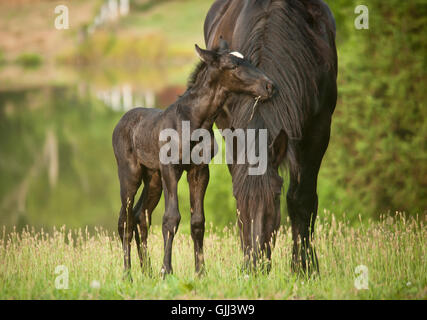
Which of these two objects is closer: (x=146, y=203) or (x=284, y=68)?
(x=284, y=68)

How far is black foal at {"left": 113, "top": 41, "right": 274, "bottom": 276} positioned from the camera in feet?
18.4

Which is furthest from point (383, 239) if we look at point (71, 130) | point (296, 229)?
point (71, 130)

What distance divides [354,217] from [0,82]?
38.3 metres

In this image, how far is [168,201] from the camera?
592cm

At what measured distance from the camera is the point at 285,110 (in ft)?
A: 19.3

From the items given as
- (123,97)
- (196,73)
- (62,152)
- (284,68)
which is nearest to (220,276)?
(196,73)

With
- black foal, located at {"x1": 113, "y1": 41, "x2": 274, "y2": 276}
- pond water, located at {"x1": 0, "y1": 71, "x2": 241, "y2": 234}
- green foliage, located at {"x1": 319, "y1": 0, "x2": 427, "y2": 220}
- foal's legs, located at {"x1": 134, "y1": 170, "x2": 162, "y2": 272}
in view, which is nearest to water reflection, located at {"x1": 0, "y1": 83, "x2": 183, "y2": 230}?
pond water, located at {"x1": 0, "y1": 71, "x2": 241, "y2": 234}

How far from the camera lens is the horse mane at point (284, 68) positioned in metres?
5.65

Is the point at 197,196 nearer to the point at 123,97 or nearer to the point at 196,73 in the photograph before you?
the point at 196,73

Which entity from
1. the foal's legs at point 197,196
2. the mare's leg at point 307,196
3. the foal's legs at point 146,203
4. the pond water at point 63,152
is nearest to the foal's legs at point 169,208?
the foal's legs at point 197,196

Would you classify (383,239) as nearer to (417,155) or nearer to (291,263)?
(291,263)

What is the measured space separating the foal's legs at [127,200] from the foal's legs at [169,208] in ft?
1.97

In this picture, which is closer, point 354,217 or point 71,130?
point 354,217

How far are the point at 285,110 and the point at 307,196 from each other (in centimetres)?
198
